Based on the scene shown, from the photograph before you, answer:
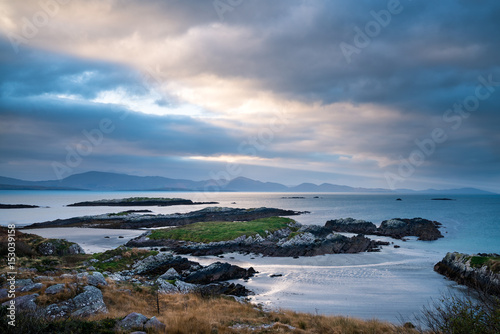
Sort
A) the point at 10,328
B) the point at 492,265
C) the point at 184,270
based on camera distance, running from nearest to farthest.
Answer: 1. the point at 10,328
2. the point at 492,265
3. the point at 184,270

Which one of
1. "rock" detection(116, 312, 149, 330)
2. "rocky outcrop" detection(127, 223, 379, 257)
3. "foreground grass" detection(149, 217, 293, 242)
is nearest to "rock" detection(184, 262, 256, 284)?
"rocky outcrop" detection(127, 223, 379, 257)

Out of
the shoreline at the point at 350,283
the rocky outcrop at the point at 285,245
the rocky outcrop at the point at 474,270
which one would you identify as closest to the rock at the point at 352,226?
the rocky outcrop at the point at 285,245

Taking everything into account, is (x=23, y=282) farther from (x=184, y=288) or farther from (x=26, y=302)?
(x=184, y=288)

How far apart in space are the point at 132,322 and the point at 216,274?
16358 millimetres

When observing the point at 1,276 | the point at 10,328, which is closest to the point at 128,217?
the point at 1,276

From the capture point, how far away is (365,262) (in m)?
34.5

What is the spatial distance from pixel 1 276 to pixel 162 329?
12.8 m

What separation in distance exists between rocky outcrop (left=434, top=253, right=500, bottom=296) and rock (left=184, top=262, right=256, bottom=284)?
20.0 meters

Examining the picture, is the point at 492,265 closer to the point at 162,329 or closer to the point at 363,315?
the point at 363,315

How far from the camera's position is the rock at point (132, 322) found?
33.8ft

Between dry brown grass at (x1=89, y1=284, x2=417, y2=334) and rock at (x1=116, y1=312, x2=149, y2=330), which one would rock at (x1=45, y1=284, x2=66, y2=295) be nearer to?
dry brown grass at (x1=89, y1=284, x2=417, y2=334)

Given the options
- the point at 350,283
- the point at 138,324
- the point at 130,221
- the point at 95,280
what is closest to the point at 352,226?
the point at 350,283

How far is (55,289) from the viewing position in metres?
14.1

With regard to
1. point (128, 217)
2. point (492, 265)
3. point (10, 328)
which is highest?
point (10, 328)
